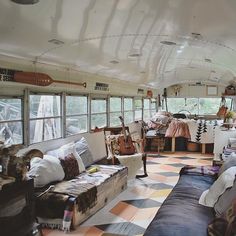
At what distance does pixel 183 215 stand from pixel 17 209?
1351 mm

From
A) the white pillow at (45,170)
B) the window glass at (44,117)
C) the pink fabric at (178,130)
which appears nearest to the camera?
the white pillow at (45,170)

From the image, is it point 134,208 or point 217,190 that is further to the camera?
point 134,208

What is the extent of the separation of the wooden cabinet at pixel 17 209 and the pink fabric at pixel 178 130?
5725 millimetres

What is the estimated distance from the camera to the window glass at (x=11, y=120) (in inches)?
A: 132

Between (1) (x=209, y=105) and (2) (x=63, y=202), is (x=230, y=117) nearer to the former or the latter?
(2) (x=63, y=202)

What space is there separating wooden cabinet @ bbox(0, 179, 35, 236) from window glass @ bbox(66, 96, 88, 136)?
218 cm

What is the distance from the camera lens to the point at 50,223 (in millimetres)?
3242

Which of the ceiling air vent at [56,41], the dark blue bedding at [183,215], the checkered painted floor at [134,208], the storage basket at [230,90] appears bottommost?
the checkered painted floor at [134,208]

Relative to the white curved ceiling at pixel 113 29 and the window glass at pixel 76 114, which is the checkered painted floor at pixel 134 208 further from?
the white curved ceiling at pixel 113 29

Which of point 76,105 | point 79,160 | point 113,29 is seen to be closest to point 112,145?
point 76,105

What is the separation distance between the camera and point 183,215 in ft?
7.95

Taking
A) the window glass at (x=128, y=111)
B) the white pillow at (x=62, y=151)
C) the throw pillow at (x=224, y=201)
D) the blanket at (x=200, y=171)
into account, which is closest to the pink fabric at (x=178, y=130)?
the window glass at (x=128, y=111)

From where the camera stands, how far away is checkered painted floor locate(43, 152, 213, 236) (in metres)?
3.25

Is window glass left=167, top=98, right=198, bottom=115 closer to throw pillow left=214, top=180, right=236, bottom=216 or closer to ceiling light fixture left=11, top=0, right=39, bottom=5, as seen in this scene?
throw pillow left=214, top=180, right=236, bottom=216
